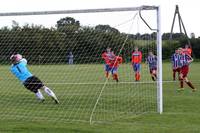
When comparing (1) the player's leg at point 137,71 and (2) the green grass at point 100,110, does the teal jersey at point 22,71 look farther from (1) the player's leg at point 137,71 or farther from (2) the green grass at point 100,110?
(1) the player's leg at point 137,71

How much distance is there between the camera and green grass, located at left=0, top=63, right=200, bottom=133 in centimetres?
1128

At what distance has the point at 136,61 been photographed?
1661 centimetres

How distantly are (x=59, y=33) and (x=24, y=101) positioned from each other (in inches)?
119

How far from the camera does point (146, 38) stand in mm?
13875

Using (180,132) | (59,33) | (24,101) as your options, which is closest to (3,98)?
(24,101)

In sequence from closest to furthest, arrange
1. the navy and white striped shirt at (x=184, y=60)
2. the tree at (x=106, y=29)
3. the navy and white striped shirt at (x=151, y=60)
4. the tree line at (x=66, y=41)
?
the tree at (x=106, y=29), the tree line at (x=66, y=41), the navy and white striped shirt at (x=151, y=60), the navy and white striped shirt at (x=184, y=60)

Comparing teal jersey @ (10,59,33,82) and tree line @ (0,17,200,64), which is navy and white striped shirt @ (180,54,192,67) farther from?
teal jersey @ (10,59,33,82)

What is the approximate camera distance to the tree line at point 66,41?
14.4 metres

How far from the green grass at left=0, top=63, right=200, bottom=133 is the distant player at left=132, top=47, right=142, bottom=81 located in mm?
315

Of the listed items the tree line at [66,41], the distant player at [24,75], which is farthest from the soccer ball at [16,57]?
the tree line at [66,41]

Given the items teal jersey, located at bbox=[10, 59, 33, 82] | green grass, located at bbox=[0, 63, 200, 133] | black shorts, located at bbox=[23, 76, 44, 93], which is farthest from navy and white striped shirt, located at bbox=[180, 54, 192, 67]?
teal jersey, located at bbox=[10, 59, 33, 82]

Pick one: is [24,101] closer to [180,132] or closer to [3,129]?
[3,129]

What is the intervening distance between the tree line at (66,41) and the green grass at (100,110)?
0.50 m

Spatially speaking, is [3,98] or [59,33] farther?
[3,98]
